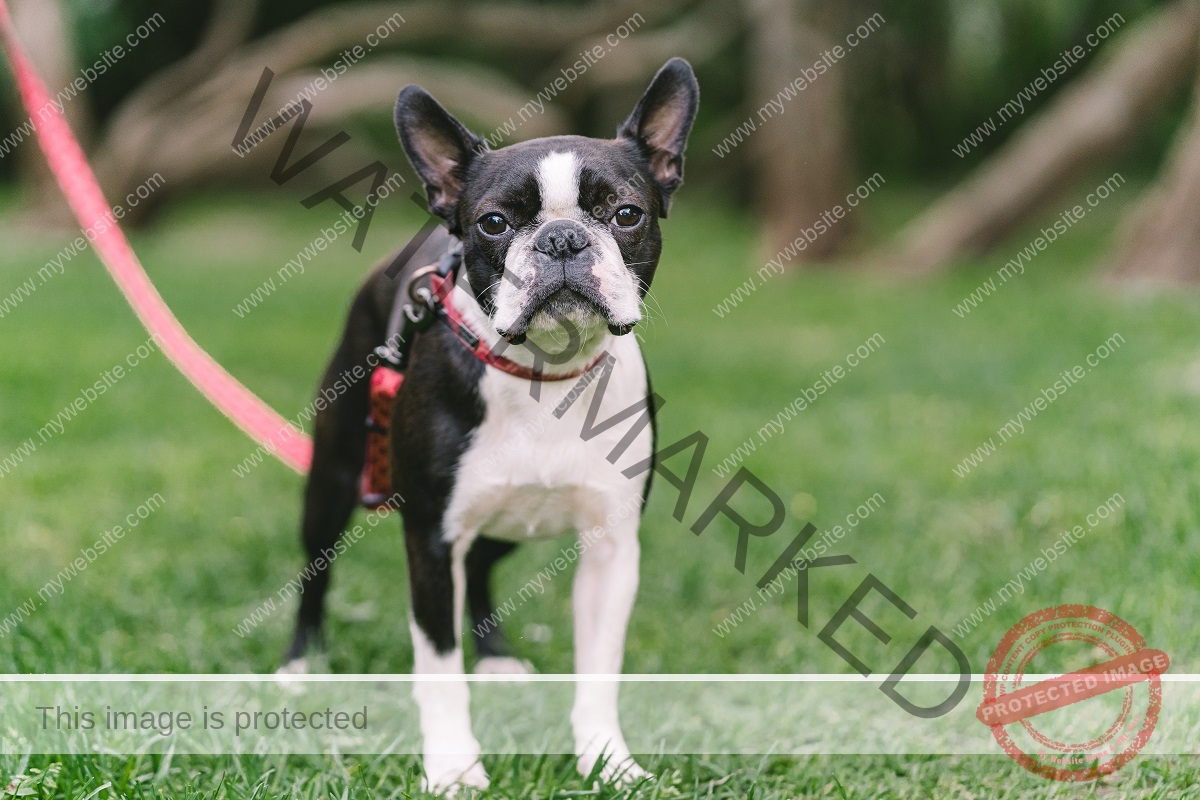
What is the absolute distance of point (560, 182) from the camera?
2543 millimetres

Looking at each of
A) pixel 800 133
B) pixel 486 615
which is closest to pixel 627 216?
pixel 486 615

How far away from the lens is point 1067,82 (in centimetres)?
1638

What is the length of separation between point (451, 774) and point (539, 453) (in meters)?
0.74

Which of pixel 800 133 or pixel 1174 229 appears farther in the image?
pixel 800 133

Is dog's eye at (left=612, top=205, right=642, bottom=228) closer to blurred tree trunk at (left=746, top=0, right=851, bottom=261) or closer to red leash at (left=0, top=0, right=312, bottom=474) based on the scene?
red leash at (left=0, top=0, right=312, bottom=474)

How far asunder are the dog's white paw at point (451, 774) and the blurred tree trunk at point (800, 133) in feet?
32.9

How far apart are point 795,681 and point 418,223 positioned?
11.8m

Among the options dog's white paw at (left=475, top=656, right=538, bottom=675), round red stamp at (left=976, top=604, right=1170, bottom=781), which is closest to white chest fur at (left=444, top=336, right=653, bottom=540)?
dog's white paw at (left=475, top=656, right=538, bottom=675)

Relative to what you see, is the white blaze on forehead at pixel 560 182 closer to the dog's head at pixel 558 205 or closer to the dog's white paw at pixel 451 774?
the dog's head at pixel 558 205

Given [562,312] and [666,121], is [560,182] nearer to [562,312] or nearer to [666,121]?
[562,312]

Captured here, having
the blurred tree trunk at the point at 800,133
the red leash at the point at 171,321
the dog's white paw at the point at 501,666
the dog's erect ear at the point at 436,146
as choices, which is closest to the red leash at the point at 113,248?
the red leash at the point at 171,321

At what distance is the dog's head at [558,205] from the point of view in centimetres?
250

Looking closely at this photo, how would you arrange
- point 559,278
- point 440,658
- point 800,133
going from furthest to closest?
1. point 800,133
2. point 440,658
3. point 559,278

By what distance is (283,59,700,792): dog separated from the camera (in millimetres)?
2539
